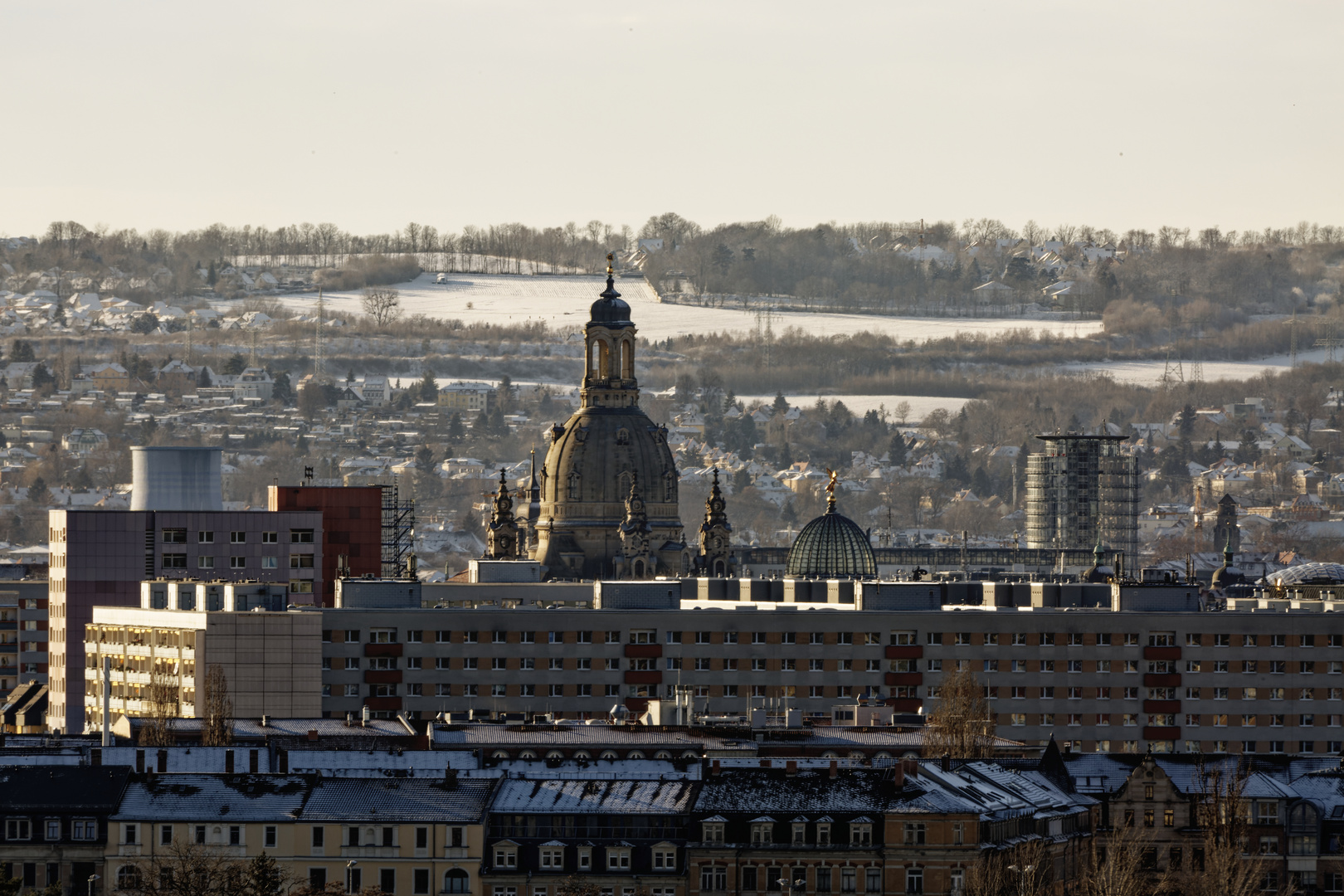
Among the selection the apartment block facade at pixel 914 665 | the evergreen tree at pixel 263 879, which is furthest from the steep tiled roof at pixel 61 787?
the apartment block facade at pixel 914 665

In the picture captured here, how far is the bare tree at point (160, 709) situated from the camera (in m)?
134

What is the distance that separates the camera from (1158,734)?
173000 millimetres

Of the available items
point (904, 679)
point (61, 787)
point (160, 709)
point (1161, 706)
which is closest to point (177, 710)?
point (160, 709)

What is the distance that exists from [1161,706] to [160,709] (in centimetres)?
5032

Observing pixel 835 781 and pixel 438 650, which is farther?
pixel 438 650

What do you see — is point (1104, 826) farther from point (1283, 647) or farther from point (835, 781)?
point (1283, 647)

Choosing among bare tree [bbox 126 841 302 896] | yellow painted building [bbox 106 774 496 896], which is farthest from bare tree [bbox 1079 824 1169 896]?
bare tree [bbox 126 841 302 896]

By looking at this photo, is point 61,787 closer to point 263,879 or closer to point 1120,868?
point 263,879

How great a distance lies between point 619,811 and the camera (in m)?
117

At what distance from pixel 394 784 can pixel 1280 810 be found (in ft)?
106

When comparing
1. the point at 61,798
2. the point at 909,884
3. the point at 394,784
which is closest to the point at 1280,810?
the point at 909,884

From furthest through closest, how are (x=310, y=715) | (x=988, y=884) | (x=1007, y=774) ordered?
1. (x=310, y=715)
2. (x=1007, y=774)
3. (x=988, y=884)

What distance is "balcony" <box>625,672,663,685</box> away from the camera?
573ft

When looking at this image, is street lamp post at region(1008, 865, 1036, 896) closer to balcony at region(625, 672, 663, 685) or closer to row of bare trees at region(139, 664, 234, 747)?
row of bare trees at region(139, 664, 234, 747)
